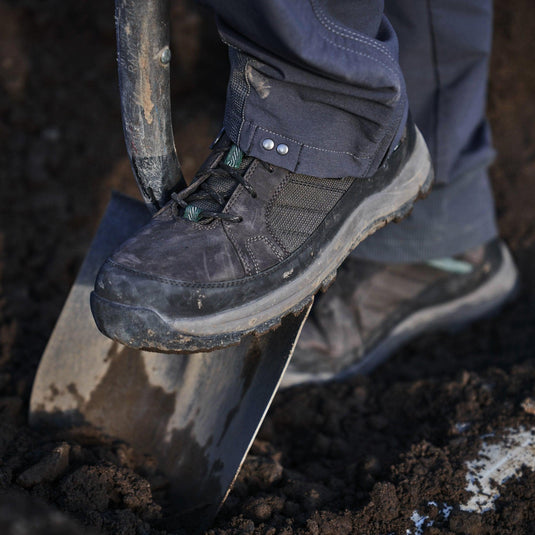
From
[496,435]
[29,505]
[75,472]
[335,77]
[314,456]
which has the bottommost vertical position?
[314,456]

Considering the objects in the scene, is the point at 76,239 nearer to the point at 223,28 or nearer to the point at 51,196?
the point at 51,196

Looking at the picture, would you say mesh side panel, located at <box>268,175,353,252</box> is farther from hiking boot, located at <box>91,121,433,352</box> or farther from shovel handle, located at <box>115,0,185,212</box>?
shovel handle, located at <box>115,0,185,212</box>

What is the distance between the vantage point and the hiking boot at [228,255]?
1.06m

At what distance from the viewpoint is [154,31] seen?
1057 millimetres

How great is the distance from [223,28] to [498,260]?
129 cm

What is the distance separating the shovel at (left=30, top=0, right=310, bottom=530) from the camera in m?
1.21

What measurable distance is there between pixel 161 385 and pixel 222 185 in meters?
0.54

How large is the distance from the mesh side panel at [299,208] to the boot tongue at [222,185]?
9 centimetres

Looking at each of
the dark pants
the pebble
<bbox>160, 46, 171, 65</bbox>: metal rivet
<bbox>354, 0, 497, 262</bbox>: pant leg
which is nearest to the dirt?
the pebble

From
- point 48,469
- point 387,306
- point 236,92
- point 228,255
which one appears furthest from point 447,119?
point 48,469

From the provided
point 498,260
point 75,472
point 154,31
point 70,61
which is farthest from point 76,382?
point 70,61

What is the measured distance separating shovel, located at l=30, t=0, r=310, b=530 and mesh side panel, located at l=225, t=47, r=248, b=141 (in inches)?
4.7

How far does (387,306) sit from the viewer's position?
1.86m

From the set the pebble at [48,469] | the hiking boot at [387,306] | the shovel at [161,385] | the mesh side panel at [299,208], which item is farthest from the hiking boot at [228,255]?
the hiking boot at [387,306]
